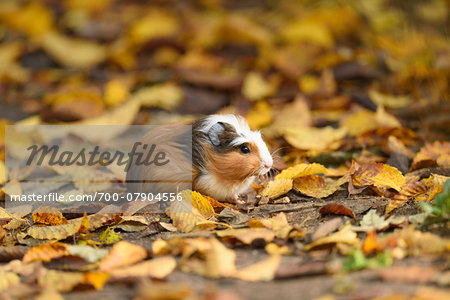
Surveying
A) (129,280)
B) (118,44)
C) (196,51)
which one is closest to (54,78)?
(118,44)

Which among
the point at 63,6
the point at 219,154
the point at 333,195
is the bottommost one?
the point at 333,195

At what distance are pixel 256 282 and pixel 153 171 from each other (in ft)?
5.05

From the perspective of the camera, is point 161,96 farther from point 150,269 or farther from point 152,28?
point 150,269

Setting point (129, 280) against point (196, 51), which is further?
point (196, 51)

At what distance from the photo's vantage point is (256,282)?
8.14 ft

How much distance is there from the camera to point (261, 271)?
2537 millimetres

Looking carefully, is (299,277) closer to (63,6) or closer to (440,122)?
(440,122)

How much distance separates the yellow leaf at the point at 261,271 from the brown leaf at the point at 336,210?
2.64ft

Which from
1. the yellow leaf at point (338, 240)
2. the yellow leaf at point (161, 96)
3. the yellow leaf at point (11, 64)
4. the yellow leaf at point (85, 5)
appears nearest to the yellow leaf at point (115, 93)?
the yellow leaf at point (161, 96)

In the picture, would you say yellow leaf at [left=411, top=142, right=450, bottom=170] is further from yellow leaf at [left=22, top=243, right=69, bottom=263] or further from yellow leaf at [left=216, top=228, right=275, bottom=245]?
yellow leaf at [left=22, top=243, right=69, bottom=263]

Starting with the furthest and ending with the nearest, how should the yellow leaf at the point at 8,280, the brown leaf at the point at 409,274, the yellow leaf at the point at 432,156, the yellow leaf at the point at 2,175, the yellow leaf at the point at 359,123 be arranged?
the yellow leaf at the point at 359,123
the yellow leaf at the point at 2,175
the yellow leaf at the point at 432,156
the yellow leaf at the point at 8,280
the brown leaf at the point at 409,274

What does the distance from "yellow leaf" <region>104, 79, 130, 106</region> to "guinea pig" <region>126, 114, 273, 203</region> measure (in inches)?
110

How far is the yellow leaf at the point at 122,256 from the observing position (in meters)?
2.75

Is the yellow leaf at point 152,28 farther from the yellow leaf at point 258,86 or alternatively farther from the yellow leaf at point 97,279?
the yellow leaf at point 97,279
